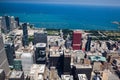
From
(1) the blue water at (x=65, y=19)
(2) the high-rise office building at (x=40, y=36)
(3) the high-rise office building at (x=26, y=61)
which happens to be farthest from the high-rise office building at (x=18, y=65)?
(1) the blue water at (x=65, y=19)

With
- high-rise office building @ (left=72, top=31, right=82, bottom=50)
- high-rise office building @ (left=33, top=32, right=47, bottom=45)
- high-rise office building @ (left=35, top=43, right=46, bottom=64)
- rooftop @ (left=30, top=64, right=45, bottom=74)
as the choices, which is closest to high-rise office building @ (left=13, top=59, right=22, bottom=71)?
high-rise office building @ (left=35, top=43, right=46, bottom=64)

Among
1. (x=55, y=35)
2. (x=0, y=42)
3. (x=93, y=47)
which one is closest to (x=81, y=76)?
(x=0, y=42)

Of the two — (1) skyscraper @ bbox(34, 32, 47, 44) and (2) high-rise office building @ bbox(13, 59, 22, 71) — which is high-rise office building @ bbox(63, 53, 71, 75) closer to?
(2) high-rise office building @ bbox(13, 59, 22, 71)

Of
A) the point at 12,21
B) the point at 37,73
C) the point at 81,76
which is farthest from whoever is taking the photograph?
the point at 12,21

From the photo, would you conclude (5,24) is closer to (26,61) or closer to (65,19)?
(26,61)

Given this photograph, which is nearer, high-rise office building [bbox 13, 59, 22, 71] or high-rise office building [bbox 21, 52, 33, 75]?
high-rise office building [bbox 21, 52, 33, 75]

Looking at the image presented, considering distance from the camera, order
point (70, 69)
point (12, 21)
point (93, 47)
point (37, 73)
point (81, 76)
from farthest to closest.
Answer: point (12, 21)
point (93, 47)
point (70, 69)
point (37, 73)
point (81, 76)

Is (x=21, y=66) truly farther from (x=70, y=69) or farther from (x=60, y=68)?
(x=70, y=69)

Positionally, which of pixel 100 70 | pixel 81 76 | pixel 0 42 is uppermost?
pixel 0 42
